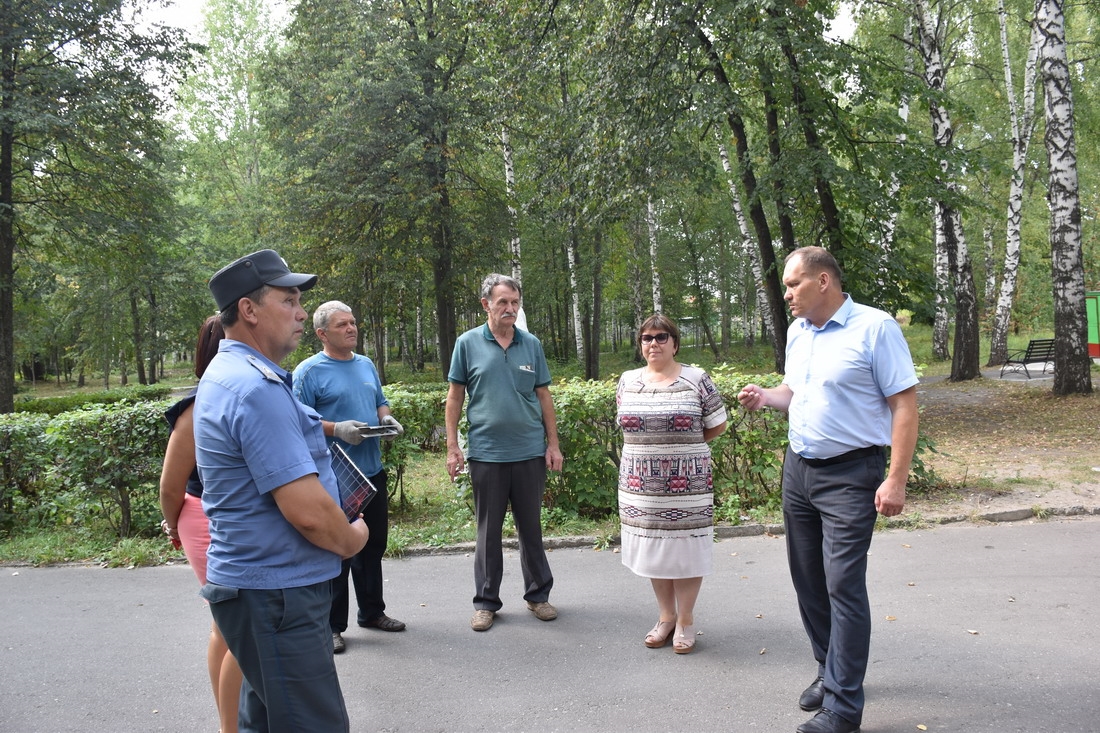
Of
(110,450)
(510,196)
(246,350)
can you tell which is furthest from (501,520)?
(510,196)

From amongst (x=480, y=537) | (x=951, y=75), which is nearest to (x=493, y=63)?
(x=480, y=537)

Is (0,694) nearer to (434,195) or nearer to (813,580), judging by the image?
(813,580)

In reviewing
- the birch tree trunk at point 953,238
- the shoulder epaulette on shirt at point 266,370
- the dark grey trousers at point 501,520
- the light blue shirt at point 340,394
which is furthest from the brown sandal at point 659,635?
the birch tree trunk at point 953,238

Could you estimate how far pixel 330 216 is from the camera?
21.0m

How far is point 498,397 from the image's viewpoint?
4715 millimetres

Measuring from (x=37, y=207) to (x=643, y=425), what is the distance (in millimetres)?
19429

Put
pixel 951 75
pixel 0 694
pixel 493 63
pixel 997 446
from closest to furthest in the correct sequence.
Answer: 1. pixel 0 694
2. pixel 997 446
3. pixel 493 63
4. pixel 951 75

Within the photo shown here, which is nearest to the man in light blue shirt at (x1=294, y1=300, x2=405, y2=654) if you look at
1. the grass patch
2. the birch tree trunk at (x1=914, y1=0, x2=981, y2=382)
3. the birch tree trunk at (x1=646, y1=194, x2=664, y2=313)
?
the grass patch

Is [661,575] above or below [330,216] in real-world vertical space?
below

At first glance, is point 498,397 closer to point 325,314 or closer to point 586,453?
point 325,314

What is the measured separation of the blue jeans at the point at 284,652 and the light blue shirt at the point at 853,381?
2.27 m

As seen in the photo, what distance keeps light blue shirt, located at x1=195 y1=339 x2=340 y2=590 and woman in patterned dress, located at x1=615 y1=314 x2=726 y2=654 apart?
2345 millimetres

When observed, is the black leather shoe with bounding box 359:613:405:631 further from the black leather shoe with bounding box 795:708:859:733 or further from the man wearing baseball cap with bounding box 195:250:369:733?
the man wearing baseball cap with bounding box 195:250:369:733

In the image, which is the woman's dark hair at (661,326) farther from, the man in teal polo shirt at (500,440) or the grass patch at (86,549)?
the grass patch at (86,549)
